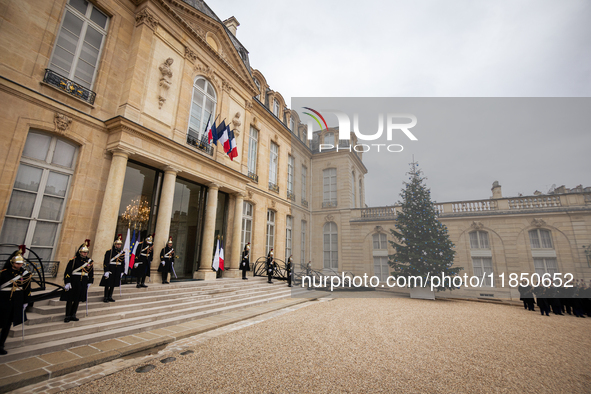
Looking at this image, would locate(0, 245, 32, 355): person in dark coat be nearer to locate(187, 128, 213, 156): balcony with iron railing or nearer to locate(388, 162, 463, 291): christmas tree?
locate(187, 128, 213, 156): balcony with iron railing

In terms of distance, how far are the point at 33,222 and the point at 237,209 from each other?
6.98m

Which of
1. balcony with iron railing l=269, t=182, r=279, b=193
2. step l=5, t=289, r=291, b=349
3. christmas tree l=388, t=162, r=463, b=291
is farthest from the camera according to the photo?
balcony with iron railing l=269, t=182, r=279, b=193

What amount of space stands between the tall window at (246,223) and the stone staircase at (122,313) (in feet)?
15.1

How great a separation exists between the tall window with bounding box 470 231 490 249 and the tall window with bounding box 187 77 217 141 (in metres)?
16.4

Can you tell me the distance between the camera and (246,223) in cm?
1374

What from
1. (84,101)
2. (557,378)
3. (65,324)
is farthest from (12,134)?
(557,378)

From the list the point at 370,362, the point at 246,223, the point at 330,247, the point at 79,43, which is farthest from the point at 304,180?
the point at 370,362

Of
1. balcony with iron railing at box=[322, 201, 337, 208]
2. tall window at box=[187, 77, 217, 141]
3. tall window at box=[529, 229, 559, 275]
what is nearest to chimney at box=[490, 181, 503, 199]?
tall window at box=[529, 229, 559, 275]

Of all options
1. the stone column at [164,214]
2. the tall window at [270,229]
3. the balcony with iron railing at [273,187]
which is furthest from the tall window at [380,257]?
the stone column at [164,214]

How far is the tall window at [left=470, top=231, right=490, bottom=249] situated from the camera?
1534cm

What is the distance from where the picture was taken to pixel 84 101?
278 inches

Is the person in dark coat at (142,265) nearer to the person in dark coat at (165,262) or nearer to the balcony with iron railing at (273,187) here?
the person in dark coat at (165,262)

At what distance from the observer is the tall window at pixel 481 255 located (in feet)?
48.9

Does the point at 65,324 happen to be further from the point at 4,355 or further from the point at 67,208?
the point at 67,208
